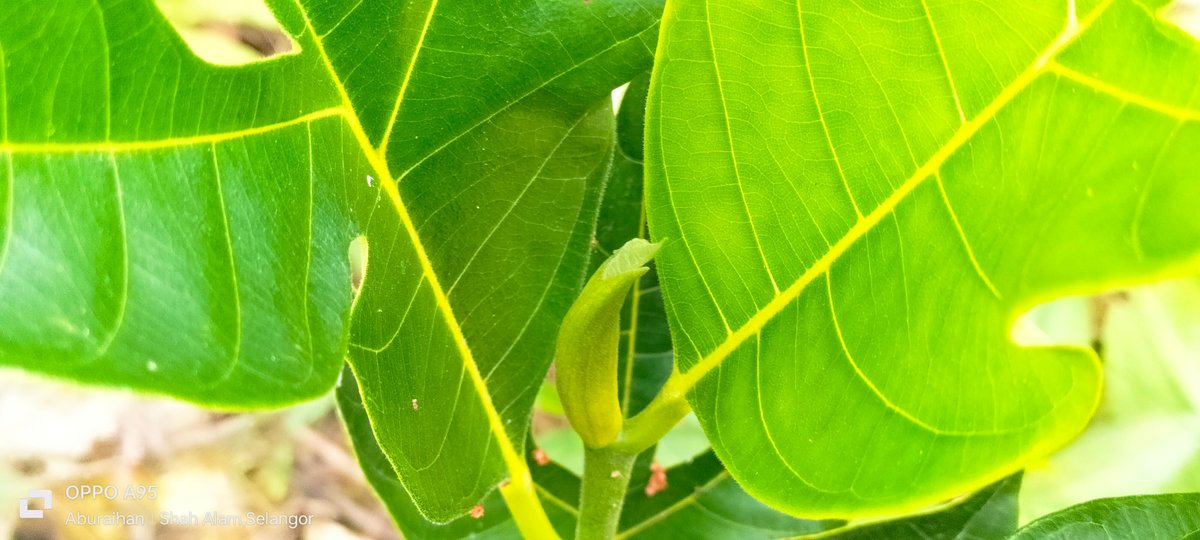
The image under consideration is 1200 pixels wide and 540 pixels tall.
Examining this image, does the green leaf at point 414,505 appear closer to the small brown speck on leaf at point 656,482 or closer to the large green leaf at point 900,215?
the small brown speck on leaf at point 656,482

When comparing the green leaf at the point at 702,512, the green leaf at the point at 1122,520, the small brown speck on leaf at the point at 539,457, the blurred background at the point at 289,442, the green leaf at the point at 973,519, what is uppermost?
the blurred background at the point at 289,442

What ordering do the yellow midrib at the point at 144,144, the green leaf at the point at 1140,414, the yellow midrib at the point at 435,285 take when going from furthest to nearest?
the green leaf at the point at 1140,414, the yellow midrib at the point at 435,285, the yellow midrib at the point at 144,144

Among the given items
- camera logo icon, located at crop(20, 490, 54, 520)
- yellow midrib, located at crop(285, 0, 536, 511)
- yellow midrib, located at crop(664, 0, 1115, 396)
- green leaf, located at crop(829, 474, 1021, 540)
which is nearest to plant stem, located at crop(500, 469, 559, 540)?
yellow midrib, located at crop(285, 0, 536, 511)

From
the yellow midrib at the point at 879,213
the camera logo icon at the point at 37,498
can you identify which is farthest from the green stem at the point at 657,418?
the camera logo icon at the point at 37,498

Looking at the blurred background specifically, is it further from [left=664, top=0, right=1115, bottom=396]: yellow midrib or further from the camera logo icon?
[left=664, top=0, right=1115, bottom=396]: yellow midrib

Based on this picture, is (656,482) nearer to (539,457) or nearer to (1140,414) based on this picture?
(539,457)

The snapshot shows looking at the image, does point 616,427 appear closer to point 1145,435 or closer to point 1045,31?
point 1045,31

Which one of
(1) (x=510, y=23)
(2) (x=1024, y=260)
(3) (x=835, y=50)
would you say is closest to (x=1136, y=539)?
(2) (x=1024, y=260)
